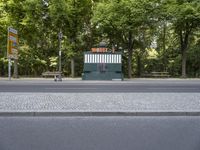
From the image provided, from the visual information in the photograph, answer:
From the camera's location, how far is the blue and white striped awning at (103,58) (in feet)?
97.7

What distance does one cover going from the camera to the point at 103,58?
2984 cm

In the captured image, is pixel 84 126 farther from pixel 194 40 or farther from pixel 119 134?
pixel 194 40

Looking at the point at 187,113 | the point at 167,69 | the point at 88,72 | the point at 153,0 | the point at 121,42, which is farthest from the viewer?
the point at 167,69

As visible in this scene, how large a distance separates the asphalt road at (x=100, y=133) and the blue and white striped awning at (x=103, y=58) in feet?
68.2

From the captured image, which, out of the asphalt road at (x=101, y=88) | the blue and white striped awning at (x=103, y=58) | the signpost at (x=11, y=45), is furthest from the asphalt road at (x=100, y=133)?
the blue and white striped awning at (x=103, y=58)

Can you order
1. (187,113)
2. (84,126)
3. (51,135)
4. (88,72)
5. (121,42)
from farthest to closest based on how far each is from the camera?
1. (121,42)
2. (88,72)
3. (187,113)
4. (84,126)
5. (51,135)

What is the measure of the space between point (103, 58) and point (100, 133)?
22854mm

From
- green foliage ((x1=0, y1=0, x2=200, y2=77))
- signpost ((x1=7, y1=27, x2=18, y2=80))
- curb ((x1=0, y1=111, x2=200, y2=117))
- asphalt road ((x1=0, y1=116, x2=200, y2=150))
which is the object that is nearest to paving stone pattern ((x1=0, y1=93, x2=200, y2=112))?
curb ((x1=0, y1=111, x2=200, y2=117))

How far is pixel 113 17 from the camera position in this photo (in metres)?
31.5

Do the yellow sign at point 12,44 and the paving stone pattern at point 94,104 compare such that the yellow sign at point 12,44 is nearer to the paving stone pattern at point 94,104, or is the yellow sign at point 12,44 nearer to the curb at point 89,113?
the paving stone pattern at point 94,104

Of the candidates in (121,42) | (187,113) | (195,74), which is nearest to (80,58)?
(121,42)

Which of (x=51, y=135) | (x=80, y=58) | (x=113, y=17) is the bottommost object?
(x=51, y=135)

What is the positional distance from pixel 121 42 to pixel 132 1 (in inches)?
231

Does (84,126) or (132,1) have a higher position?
(132,1)
